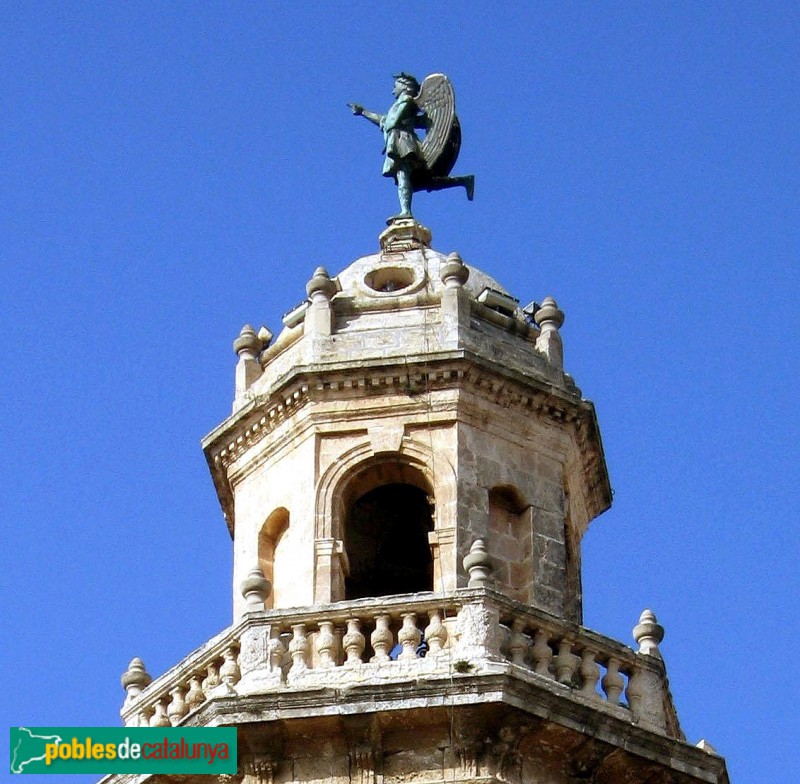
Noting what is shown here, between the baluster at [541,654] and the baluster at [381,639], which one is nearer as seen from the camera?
the baluster at [381,639]

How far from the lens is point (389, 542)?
2845cm

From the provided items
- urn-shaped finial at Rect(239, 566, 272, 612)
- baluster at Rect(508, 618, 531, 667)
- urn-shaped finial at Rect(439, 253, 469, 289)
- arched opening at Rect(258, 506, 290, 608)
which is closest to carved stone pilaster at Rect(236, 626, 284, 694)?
urn-shaped finial at Rect(239, 566, 272, 612)

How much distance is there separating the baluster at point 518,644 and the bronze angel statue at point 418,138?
644cm

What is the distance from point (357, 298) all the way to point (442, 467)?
2.11 m

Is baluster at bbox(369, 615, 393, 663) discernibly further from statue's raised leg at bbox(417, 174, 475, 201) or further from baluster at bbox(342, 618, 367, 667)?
statue's raised leg at bbox(417, 174, 475, 201)

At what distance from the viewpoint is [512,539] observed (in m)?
26.6

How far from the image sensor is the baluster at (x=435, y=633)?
24.4 m

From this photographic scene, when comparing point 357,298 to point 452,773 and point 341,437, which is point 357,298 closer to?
point 341,437

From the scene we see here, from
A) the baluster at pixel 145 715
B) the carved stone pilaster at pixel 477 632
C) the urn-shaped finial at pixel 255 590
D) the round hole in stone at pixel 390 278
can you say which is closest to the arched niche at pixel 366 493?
the urn-shaped finial at pixel 255 590

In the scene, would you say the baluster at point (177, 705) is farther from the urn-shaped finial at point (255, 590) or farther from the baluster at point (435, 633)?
the baluster at point (435, 633)

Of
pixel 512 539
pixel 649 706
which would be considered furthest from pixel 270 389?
pixel 649 706

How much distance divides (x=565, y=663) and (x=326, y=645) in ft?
6.33

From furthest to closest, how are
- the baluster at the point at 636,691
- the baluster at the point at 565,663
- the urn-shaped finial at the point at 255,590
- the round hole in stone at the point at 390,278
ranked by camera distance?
the round hole in stone at the point at 390,278, the urn-shaped finial at the point at 255,590, the baluster at the point at 636,691, the baluster at the point at 565,663

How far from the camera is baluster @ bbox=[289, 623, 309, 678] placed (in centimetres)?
2444
